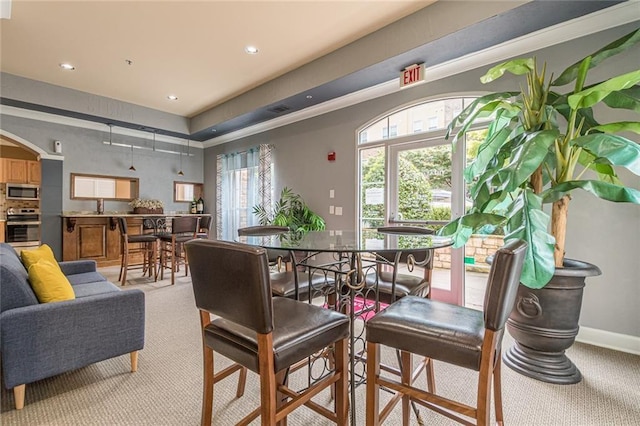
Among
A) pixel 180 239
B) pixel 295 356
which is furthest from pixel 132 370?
pixel 180 239

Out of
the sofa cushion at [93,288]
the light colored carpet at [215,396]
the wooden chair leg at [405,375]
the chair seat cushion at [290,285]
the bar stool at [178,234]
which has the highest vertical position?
the bar stool at [178,234]

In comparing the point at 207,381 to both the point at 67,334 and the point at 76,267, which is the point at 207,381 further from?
the point at 76,267

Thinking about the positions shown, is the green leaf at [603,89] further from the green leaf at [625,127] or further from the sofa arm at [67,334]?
the sofa arm at [67,334]

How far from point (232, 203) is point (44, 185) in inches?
127

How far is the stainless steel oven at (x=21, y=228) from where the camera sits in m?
6.22

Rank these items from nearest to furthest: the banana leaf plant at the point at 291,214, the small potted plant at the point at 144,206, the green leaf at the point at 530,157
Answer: the green leaf at the point at 530,157 → the banana leaf plant at the point at 291,214 → the small potted plant at the point at 144,206

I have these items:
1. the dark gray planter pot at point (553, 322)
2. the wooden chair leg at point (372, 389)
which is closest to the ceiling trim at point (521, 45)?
the dark gray planter pot at point (553, 322)

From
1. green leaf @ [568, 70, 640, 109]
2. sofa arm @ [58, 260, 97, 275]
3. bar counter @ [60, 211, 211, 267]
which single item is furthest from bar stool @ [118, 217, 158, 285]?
green leaf @ [568, 70, 640, 109]

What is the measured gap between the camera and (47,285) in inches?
73.5

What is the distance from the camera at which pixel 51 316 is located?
172 centimetres

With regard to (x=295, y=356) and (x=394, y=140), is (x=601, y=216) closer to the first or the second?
(x=394, y=140)

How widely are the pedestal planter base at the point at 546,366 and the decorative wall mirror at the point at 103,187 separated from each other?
22.9ft

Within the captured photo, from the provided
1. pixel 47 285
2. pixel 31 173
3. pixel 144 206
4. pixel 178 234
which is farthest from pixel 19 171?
pixel 47 285

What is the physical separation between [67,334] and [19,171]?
7.90 meters
